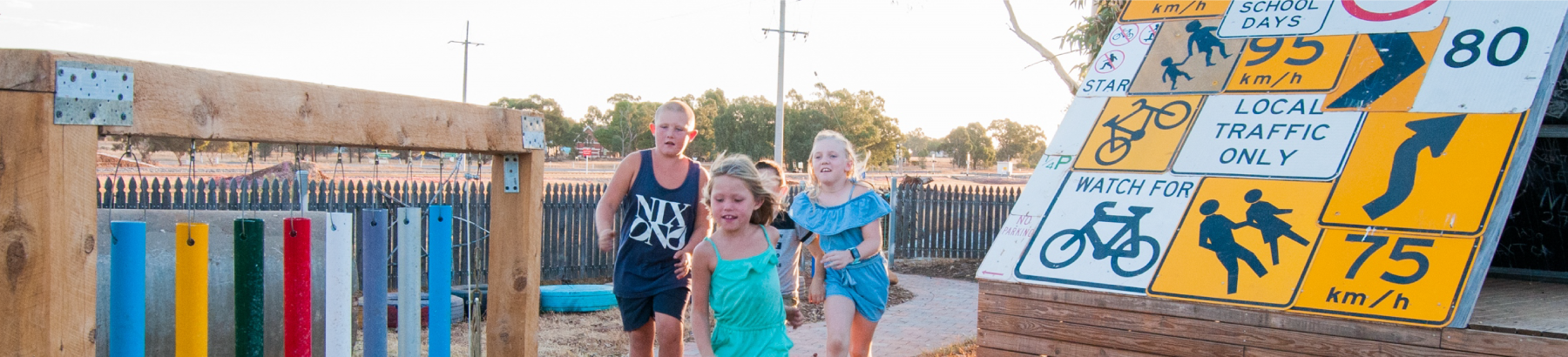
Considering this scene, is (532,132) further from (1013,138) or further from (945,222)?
(1013,138)

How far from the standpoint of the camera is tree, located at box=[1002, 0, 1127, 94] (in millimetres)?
8259

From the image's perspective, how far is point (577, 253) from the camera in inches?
409

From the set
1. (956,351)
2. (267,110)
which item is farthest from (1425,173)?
(267,110)

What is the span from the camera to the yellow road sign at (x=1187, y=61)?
492 cm

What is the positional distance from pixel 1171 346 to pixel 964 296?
5.34 meters

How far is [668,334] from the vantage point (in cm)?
368

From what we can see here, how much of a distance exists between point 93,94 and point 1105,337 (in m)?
3.87

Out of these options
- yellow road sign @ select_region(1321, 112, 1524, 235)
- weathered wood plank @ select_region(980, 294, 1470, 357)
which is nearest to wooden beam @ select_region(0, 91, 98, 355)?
weathered wood plank @ select_region(980, 294, 1470, 357)

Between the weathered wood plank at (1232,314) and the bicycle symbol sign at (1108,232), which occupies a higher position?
the bicycle symbol sign at (1108,232)

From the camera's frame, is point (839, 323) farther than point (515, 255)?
Yes

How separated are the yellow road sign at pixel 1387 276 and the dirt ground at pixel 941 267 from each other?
699cm

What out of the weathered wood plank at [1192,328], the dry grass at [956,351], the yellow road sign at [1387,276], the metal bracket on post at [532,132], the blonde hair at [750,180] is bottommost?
the dry grass at [956,351]

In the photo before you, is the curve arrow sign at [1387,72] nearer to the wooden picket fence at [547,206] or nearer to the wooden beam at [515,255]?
the wooden beam at [515,255]

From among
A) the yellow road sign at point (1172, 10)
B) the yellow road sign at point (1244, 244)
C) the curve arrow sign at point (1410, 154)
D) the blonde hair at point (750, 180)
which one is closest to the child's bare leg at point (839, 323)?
the blonde hair at point (750, 180)
